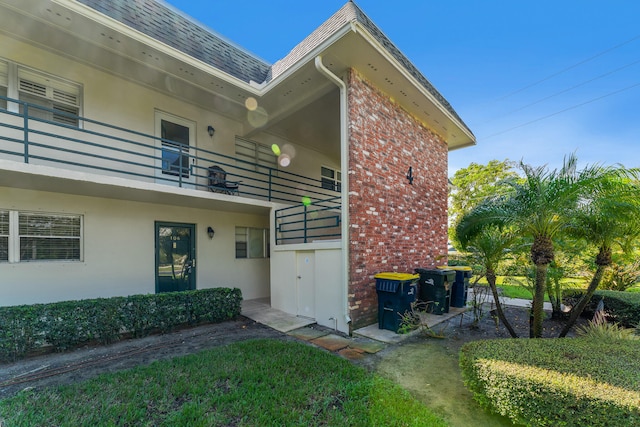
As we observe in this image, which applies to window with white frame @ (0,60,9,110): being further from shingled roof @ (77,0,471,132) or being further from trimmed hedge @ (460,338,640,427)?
trimmed hedge @ (460,338,640,427)

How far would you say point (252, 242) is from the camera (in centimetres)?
964

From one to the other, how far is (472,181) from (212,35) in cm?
1961

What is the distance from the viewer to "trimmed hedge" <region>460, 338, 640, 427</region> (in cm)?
244

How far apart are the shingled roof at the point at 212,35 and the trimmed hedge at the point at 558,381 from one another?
583 centimetres

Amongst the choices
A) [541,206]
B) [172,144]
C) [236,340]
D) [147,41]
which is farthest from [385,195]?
[147,41]

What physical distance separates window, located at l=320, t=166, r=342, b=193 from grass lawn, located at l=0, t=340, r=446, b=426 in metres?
8.61


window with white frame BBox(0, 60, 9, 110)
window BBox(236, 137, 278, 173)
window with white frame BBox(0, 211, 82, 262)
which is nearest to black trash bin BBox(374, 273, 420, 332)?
window BBox(236, 137, 278, 173)

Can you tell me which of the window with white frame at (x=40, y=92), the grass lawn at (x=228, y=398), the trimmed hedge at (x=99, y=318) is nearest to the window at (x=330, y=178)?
the trimmed hedge at (x=99, y=318)

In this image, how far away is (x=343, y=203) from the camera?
249 inches

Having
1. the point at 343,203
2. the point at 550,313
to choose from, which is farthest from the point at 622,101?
the point at 343,203

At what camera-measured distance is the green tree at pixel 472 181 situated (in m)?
20.2

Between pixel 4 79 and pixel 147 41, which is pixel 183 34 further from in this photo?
pixel 4 79

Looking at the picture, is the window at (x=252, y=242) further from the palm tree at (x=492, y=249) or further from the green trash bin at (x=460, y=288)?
the palm tree at (x=492, y=249)

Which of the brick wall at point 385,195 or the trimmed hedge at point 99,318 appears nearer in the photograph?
the trimmed hedge at point 99,318
